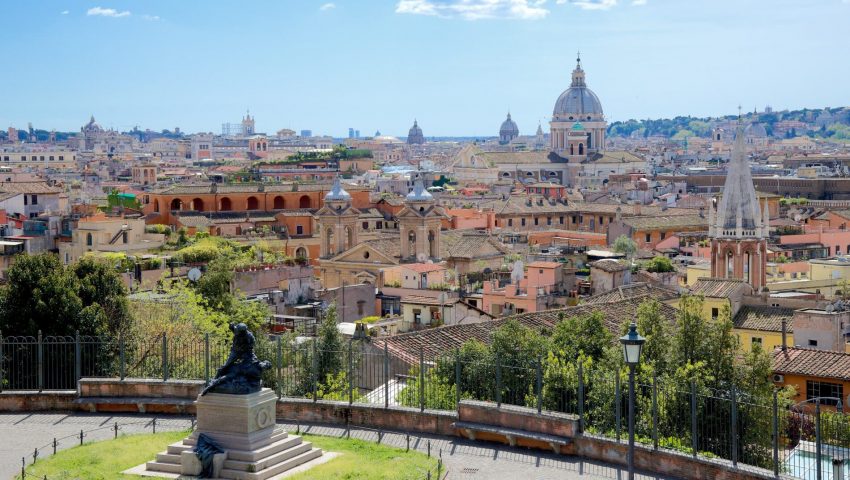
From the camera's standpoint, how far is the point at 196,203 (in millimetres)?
62625

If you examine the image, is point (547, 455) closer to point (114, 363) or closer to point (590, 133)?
point (114, 363)

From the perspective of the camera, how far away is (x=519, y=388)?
56.5 ft

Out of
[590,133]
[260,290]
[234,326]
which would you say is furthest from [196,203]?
[590,133]

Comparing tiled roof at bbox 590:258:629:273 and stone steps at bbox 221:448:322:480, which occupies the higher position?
tiled roof at bbox 590:258:629:273

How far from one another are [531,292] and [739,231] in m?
6.66

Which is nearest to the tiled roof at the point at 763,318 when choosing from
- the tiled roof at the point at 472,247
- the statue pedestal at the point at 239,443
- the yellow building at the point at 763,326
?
the yellow building at the point at 763,326

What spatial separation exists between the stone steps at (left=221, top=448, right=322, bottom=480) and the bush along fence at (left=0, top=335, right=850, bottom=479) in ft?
5.97

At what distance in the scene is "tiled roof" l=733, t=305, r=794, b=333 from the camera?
28656 mm

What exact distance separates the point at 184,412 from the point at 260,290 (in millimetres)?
20685

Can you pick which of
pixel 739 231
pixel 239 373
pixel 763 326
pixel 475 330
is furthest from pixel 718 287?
pixel 239 373

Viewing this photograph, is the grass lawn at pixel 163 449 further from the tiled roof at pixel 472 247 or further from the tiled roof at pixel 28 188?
the tiled roof at pixel 28 188

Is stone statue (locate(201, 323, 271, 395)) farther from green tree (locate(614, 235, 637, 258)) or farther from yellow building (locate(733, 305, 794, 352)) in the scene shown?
green tree (locate(614, 235, 637, 258))

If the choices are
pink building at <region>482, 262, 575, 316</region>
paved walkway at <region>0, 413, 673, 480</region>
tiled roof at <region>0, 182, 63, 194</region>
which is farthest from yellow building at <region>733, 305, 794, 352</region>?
tiled roof at <region>0, 182, 63, 194</region>

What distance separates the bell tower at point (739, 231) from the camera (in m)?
37.1
